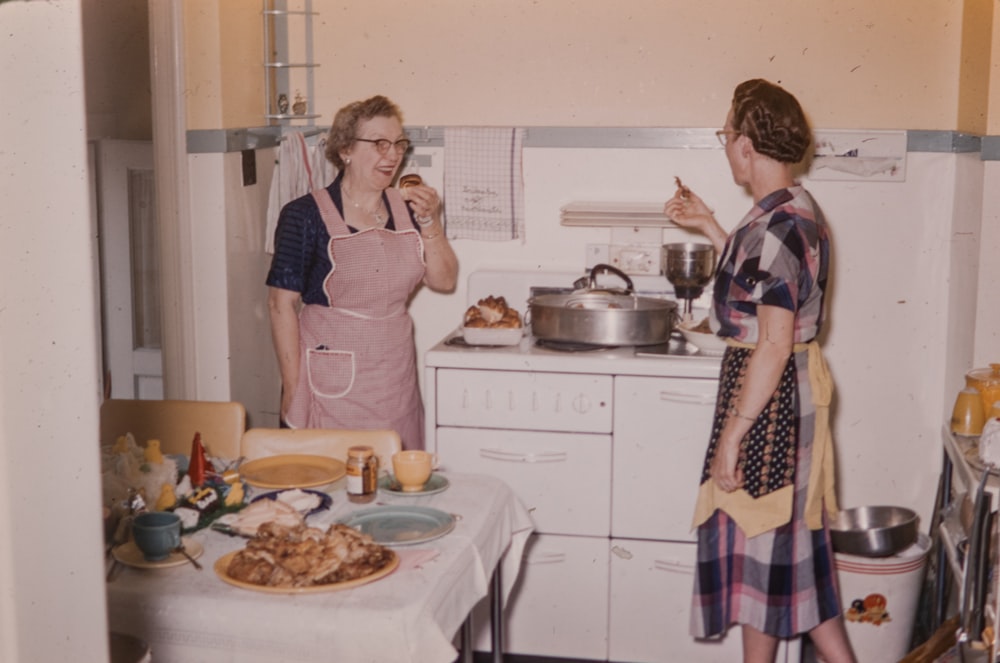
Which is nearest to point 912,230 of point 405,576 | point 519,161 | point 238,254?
point 519,161

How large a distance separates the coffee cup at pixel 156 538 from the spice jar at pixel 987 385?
6.60 ft

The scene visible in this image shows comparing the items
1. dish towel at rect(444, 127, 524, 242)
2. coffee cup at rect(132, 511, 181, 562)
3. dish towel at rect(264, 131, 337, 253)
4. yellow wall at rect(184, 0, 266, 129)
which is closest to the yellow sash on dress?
dish towel at rect(444, 127, 524, 242)

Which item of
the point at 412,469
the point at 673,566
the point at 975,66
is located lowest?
the point at 673,566

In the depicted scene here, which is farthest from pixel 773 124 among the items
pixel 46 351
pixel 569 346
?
pixel 46 351

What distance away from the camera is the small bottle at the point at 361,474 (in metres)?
2.26

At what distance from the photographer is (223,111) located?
3.52 meters

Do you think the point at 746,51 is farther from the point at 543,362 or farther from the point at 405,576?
the point at 405,576

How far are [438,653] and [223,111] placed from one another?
2213 millimetres

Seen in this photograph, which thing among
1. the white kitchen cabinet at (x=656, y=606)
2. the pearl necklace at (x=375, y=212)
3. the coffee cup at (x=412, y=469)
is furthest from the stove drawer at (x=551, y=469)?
the coffee cup at (x=412, y=469)

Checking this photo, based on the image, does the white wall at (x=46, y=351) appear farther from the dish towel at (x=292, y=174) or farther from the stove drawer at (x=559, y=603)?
the dish towel at (x=292, y=174)

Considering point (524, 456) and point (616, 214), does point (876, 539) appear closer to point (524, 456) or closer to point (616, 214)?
point (524, 456)

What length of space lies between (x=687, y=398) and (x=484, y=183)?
42.3 inches

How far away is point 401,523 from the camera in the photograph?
214 centimetres

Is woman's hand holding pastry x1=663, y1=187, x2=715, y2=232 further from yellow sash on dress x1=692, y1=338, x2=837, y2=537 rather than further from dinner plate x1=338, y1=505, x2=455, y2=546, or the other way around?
dinner plate x1=338, y1=505, x2=455, y2=546
